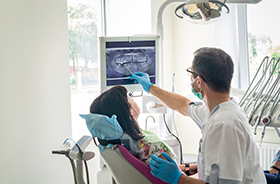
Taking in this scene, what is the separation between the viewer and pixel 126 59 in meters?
2.29

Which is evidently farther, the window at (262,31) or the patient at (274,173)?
the window at (262,31)

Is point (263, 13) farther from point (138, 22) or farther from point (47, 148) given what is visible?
point (47, 148)

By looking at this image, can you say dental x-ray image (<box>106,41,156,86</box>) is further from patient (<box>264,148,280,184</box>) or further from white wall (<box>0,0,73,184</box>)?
patient (<box>264,148,280,184</box>)

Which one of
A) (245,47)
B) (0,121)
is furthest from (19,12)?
(245,47)

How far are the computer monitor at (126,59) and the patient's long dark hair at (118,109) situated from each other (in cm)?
44

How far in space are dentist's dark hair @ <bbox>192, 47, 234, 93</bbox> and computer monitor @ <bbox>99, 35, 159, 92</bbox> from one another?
70 cm

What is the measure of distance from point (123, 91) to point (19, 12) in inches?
30.5

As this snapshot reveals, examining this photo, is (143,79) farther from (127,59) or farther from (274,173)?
(274,173)

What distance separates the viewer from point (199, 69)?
1.68 m

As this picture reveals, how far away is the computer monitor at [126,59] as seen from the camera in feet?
7.39

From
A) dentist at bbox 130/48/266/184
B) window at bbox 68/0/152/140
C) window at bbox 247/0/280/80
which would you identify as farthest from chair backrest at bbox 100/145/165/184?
window at bbox 247/0/280/80

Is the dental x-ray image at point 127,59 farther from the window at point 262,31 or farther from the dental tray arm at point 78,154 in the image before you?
the window at point 262,31

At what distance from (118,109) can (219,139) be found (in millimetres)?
563

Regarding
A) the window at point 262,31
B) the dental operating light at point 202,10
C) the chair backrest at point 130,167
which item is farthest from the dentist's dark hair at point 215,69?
the window at point 262,31
